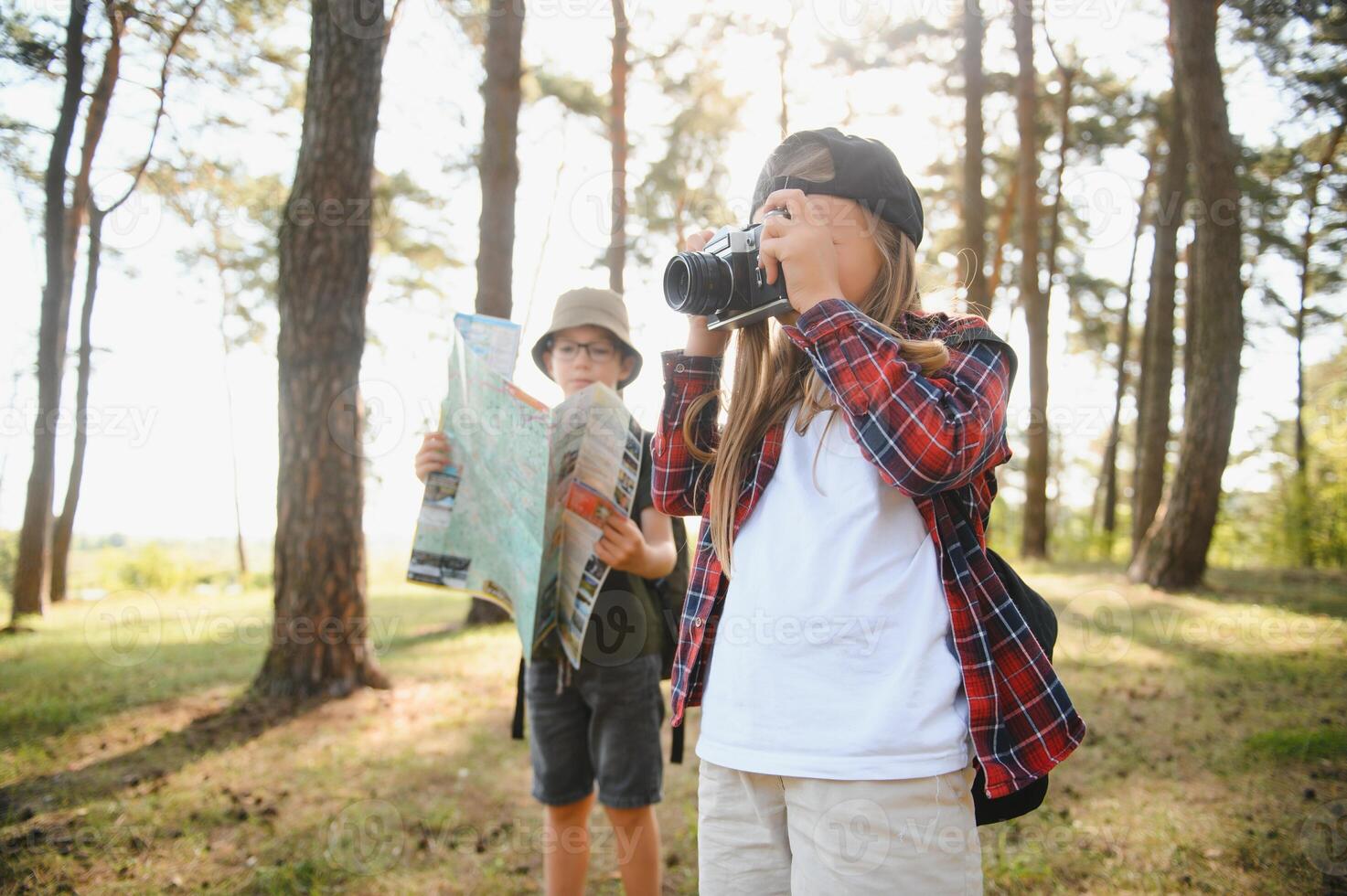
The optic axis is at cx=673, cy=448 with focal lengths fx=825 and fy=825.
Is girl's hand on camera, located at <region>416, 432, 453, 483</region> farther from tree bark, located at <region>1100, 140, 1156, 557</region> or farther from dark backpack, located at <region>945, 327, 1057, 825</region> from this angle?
tree bark, located at <region>1100, 140, 1156, 557</region>

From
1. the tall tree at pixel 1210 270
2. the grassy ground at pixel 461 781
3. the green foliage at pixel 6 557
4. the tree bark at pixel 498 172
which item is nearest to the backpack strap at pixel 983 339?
the grassy ground at pixel 461 781

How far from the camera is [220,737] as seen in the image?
3785 mm

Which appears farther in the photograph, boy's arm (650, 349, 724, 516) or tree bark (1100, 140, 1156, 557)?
tree bark (1100, 140, 1156, 557)

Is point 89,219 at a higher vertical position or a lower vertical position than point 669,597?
higher

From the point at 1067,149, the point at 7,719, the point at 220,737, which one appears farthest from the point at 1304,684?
the point at 1067,149

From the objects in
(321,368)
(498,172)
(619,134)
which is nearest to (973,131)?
(619,134)

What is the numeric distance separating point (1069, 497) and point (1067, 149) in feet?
73.7

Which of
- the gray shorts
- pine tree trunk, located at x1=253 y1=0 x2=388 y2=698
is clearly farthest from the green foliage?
the gray shorts

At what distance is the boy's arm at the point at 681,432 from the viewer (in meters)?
1.53

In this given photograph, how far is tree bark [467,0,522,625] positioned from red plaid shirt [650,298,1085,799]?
18.6 ft

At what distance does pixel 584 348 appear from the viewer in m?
2.33

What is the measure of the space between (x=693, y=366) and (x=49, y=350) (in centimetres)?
829

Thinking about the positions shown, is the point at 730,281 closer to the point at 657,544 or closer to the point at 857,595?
Result: the point at 857,595

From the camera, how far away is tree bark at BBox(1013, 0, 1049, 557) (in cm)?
989
